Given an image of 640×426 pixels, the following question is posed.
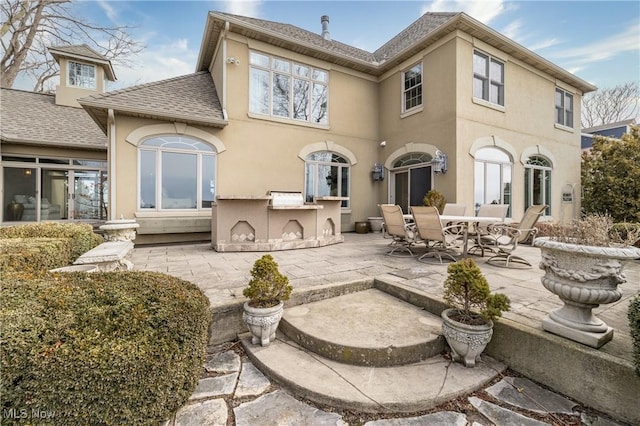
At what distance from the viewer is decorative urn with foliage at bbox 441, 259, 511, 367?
7.22ft

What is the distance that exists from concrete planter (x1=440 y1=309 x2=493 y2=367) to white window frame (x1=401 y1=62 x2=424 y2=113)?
8.32 meters

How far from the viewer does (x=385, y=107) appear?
10.4 m

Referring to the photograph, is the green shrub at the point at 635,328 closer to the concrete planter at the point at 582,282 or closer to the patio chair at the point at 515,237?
the concrete planter at the point at 582,282

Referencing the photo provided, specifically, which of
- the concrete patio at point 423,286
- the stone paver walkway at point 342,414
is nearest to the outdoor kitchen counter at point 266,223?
the concrete patio at point 423,286

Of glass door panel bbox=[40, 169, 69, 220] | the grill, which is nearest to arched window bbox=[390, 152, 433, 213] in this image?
the grill

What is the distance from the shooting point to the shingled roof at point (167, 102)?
6592 millimetres

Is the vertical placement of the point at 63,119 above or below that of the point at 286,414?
above

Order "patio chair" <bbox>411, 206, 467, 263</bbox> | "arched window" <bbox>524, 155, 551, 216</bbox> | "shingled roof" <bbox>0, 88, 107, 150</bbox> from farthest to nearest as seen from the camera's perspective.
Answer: "arched window" <bbox>524, 155, 551, 216</bbox>, "shingled roof" <bbox>0, 88, 107, 150</bbox>, "patio chair" <bbox>411, 206, 467, 263</bbox>

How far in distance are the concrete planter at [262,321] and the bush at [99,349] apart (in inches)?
19.0

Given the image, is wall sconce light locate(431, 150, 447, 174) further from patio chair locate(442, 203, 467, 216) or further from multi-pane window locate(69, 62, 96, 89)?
multi-pane window locate(69, 62, 96, 89)

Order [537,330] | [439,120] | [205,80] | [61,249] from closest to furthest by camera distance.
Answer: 1. [537,330]
2. [61,249]
3. [439,120]
4. [205,80]

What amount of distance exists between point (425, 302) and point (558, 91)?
12997 millimetres

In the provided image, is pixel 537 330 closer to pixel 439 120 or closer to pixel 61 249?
pixel 61 249

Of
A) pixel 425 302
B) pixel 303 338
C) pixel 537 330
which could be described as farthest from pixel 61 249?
pixel 537 330
